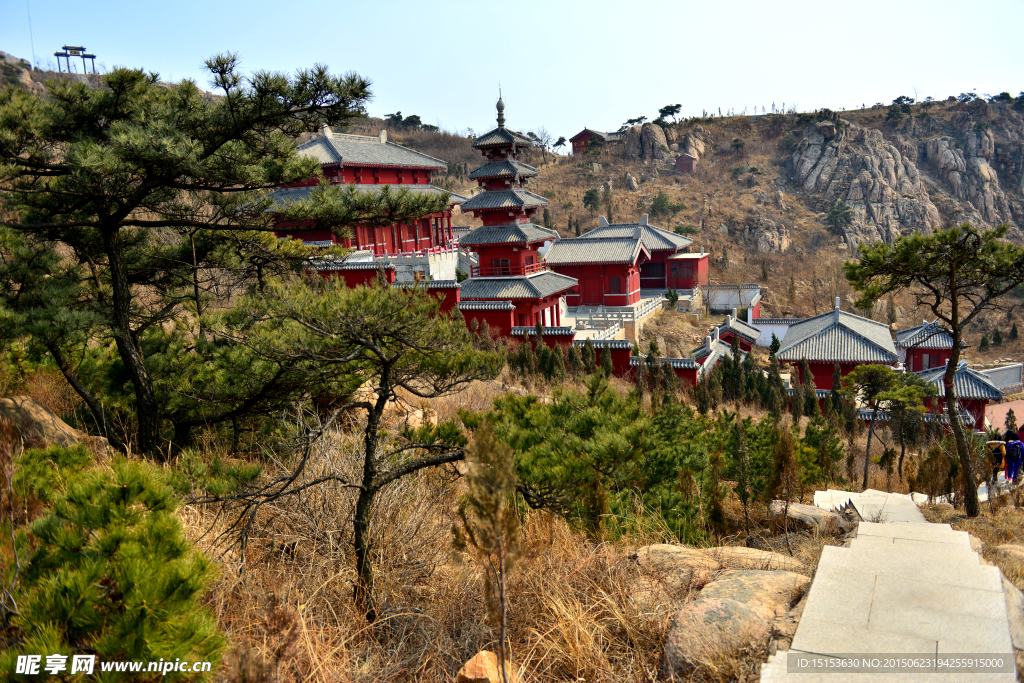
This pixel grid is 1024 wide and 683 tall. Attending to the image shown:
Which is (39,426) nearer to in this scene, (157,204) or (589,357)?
(157,204)

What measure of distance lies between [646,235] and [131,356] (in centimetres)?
2539

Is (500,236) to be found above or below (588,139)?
below

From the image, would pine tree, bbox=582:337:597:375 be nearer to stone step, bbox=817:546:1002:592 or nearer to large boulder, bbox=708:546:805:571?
large boulder, bbox=708:546:805:571

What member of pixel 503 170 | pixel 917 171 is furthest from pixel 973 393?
pixel 917 171

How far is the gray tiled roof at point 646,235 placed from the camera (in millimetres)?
26469

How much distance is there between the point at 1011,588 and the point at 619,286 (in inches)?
895

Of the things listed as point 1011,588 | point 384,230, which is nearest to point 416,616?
point 1011,588

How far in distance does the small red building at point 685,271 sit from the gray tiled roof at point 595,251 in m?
3.19

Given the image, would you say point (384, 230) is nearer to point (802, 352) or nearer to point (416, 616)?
point (802, 352)

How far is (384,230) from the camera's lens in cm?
2336

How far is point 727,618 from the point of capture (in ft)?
8.43

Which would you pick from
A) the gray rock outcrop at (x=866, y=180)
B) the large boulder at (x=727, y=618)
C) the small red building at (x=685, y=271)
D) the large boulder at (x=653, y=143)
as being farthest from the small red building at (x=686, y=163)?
the large boulder at (x=727, y=618)

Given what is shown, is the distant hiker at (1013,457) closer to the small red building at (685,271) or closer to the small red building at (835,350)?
the small red building at (835,350)

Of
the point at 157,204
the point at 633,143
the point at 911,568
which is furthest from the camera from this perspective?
the point at 633,143
